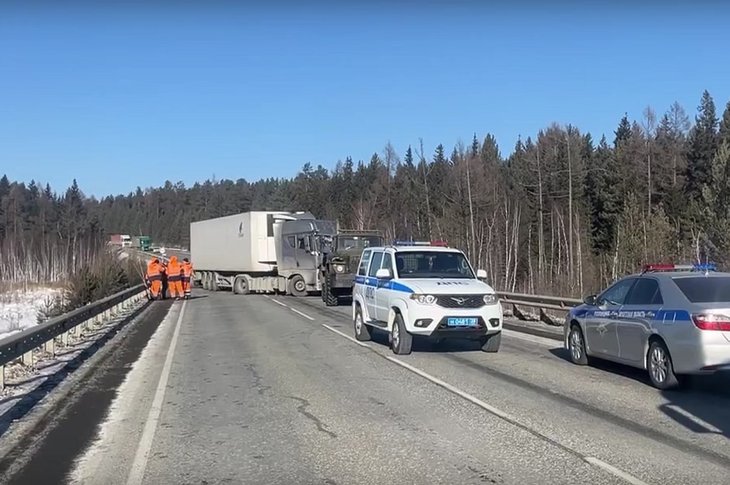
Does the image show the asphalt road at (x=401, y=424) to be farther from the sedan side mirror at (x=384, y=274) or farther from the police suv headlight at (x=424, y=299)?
the sedan side mirror at (x=384, y=274)

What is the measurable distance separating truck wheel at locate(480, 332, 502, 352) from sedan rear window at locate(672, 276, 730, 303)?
419 centimetres

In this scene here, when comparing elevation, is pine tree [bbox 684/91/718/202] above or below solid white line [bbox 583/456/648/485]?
above

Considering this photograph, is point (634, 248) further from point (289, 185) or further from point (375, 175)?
point (289, 185)

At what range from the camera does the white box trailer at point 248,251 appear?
133 feet

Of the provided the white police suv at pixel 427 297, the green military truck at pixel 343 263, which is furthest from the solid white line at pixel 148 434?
the green military truck at pixel 343 263

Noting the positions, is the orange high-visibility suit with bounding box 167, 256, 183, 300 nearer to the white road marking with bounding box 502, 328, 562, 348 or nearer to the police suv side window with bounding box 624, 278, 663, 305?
the white road marking with bounding box 502, 328, 562, 348

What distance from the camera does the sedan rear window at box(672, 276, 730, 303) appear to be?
32.0 ft

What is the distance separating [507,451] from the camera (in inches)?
270

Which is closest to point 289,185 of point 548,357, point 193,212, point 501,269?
point 193,212

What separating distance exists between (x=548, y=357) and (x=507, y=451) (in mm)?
7064

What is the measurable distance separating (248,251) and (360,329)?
83.6ft

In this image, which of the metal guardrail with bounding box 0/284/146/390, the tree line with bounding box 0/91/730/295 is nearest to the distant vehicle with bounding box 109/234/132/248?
the tree line with bounding box 0/91/730/295

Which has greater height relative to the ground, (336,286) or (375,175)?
(375,175)

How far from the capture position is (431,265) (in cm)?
1457
